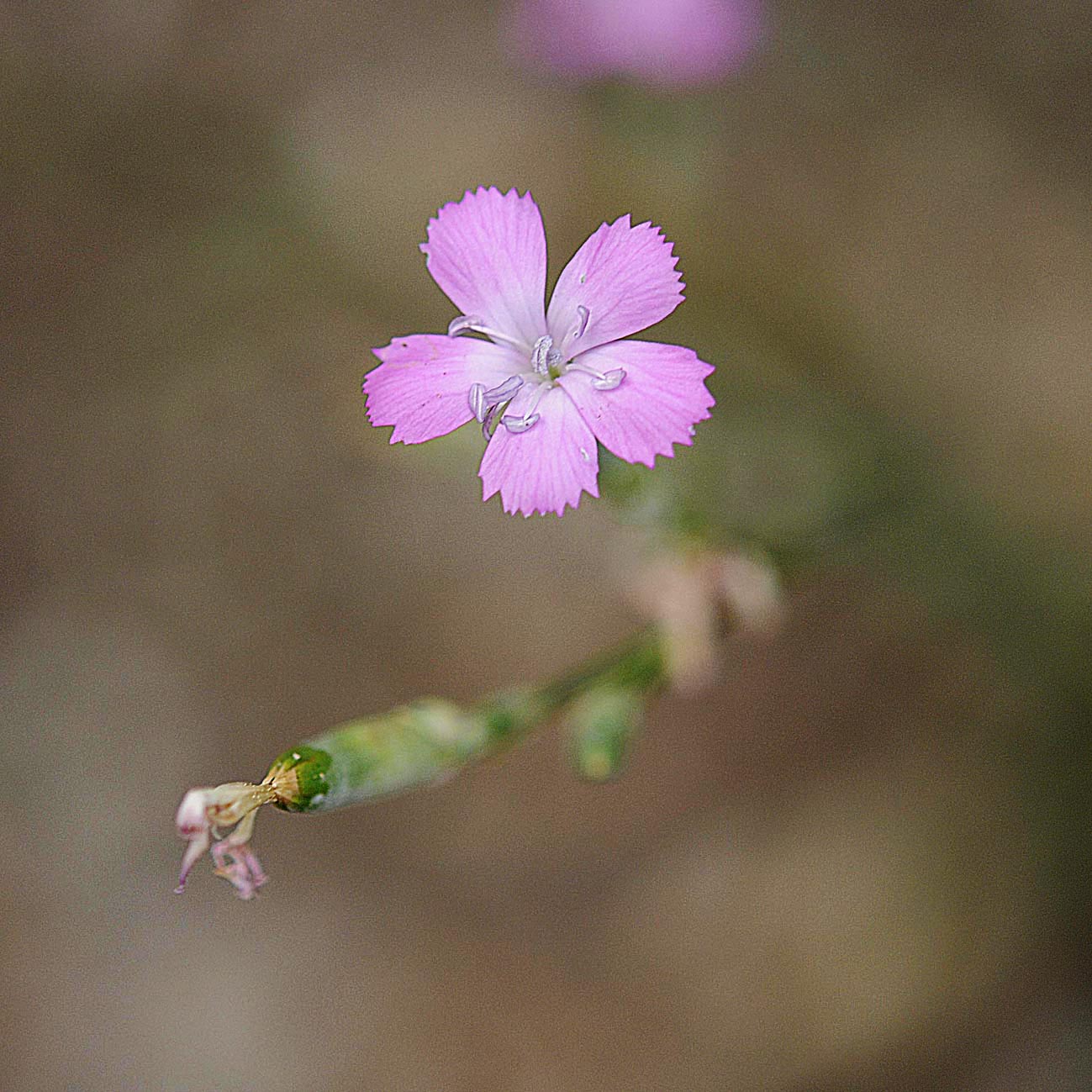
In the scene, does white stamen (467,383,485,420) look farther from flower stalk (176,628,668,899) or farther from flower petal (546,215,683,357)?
flower stalk (176,628,668,899)

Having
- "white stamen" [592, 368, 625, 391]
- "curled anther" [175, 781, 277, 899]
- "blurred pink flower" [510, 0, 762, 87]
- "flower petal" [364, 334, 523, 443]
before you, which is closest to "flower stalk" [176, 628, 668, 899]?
"curled anther" [175, 781, 277, 899]

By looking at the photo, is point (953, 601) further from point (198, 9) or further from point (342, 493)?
point (198, 9)

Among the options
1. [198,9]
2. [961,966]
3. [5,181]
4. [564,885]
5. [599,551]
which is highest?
[198,9]

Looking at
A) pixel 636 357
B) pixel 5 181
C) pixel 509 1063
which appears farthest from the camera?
pixel 5 181

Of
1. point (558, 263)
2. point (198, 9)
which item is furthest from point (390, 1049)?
point (198, 9)

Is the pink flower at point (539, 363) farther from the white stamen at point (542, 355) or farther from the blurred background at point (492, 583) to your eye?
the blurred background at point (492, 583)

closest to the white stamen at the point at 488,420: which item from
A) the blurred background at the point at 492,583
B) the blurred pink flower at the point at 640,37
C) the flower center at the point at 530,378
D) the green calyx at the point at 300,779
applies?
the flower center at the point at 530,378

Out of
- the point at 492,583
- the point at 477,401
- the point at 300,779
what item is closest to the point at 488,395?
the point at 477,401
